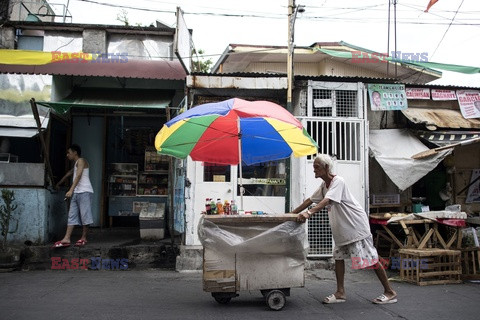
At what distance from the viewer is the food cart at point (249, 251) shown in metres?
4.85

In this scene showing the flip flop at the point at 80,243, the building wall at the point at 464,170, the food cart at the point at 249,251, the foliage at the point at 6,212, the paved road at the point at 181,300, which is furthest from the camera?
the building wall at the point at 464,170

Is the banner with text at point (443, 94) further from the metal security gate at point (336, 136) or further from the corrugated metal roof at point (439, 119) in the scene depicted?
the metal security gate at point (336, 136)

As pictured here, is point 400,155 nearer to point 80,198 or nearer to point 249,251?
point 249,251

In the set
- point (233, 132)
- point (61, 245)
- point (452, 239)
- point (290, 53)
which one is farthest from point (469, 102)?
point (61, 245)

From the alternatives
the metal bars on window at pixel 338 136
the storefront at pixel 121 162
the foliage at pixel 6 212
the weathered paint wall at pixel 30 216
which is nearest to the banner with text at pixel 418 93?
the metal bars on window at pixel 338 136

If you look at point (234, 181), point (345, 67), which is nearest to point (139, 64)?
point (234, 181)

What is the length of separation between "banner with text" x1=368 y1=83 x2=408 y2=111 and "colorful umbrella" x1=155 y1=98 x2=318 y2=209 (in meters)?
3.13

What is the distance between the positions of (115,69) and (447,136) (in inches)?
265

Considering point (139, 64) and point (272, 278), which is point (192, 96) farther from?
point (272, 278)

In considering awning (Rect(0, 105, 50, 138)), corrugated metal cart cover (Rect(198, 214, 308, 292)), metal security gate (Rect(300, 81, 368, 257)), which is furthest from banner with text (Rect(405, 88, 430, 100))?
awning (Rect(0, 105, 50, 138))

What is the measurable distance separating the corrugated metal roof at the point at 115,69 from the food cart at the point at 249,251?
4663mm

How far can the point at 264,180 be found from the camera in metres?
7.92

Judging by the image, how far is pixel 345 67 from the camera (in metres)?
17.2

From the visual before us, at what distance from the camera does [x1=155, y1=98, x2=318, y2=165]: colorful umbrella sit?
201 inches
